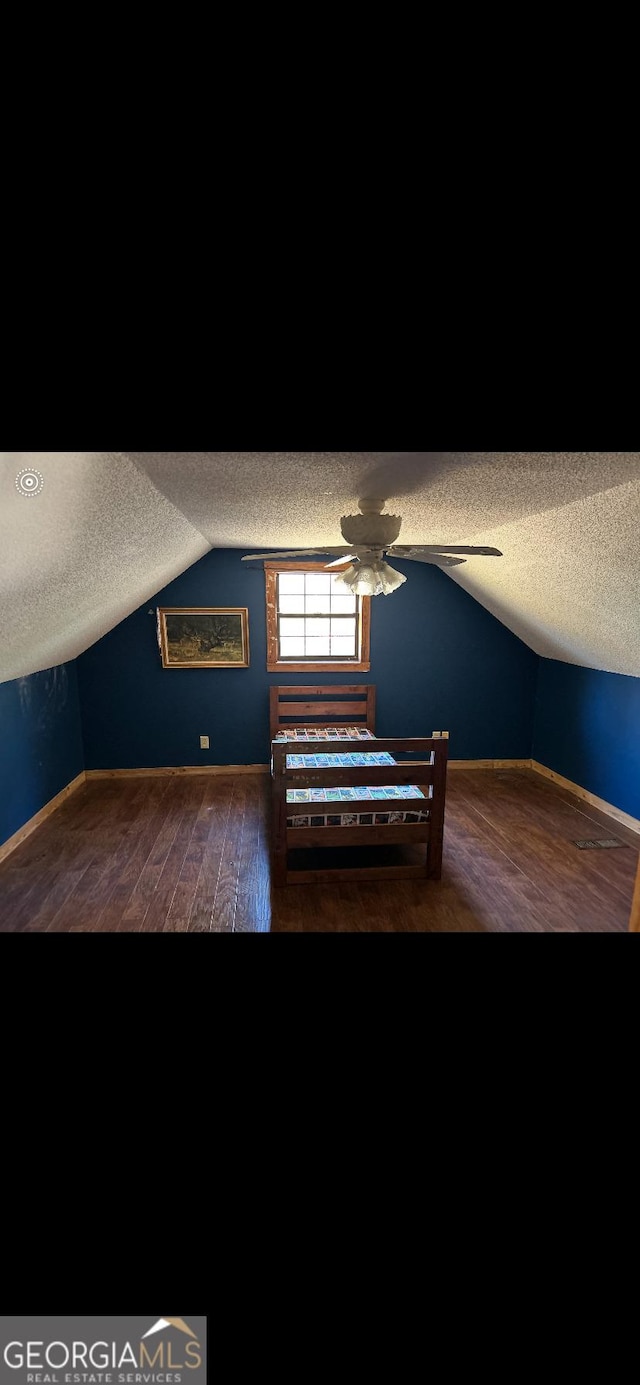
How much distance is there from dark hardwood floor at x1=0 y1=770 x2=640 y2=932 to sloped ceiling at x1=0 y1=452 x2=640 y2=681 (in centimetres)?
121

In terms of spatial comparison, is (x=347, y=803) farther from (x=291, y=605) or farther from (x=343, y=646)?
(x=291, y=605)

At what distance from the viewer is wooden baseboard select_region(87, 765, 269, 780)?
16.4 feet

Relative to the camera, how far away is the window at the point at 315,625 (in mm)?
4977

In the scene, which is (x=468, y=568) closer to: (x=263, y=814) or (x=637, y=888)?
(x=263, y=814)

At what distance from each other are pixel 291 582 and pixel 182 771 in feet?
6.61

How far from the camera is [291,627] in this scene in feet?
16.7

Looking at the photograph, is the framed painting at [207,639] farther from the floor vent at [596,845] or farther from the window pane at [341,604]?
the floor vent at [596,845]

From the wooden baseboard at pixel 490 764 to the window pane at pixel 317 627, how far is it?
68.8 inches

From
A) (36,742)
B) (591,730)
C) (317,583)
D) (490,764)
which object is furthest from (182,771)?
(591,730)

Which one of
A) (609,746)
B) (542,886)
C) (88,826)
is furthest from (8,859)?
(609,746)

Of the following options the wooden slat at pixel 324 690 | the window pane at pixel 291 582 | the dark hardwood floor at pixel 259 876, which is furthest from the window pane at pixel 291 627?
the dark hardwood floor at pixel 259 876

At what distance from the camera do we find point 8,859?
3477 mm

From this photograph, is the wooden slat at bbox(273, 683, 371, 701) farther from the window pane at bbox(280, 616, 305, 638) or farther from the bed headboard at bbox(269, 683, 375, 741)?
the window pane at bbox(280, 616, 305, 638)
